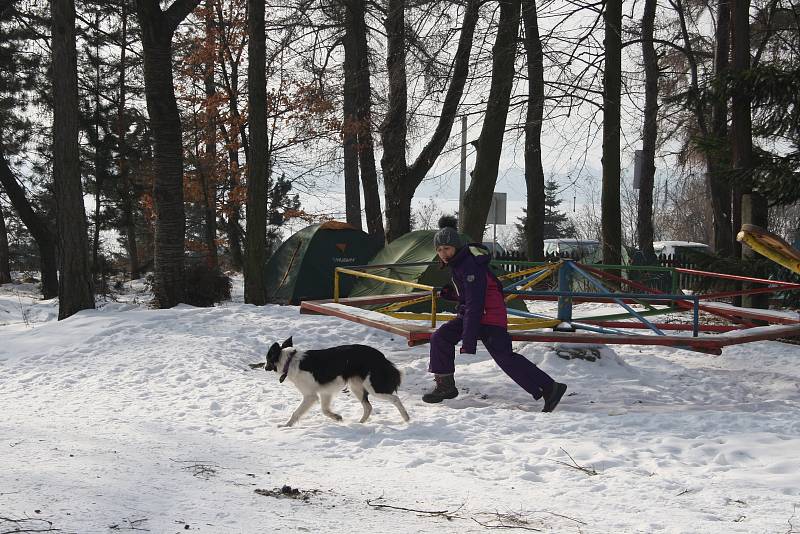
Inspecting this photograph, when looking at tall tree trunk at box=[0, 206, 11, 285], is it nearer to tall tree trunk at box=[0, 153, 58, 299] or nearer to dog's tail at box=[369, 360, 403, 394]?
tall tree trunk at box=[0, 153, 58, 299]

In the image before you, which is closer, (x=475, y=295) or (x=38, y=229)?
(x=475, y=295)

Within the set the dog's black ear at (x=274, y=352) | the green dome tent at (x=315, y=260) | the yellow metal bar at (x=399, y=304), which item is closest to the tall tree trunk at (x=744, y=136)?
the yellow metal bar at (x=399, y=304)

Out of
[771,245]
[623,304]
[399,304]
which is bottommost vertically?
[399,304]

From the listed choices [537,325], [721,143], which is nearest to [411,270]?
[537,325]

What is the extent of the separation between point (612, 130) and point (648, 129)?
4.98 metres

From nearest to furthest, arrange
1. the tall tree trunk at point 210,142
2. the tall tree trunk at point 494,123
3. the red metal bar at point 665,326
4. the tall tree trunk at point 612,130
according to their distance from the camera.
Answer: the red metal bar at point 665,326, the tall tree trunk at point 494,123, the tall tree trunk at point 612,130, the tall tree trunk at point 210,142

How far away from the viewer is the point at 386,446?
6.08 metres

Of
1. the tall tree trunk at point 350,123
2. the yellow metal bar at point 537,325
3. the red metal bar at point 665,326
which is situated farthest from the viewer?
the tall tree trunk at point 350,123

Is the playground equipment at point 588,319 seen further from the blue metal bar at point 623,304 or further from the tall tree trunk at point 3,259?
the tall tree trunk at point 3,259

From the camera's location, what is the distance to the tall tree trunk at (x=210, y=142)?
25328 mm

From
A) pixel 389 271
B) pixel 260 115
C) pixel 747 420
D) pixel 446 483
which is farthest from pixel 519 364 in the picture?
pixel 260 115

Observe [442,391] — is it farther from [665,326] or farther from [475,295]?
[665,326]

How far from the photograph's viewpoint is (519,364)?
7.33 m

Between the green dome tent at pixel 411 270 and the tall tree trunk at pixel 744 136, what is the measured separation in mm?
4100
